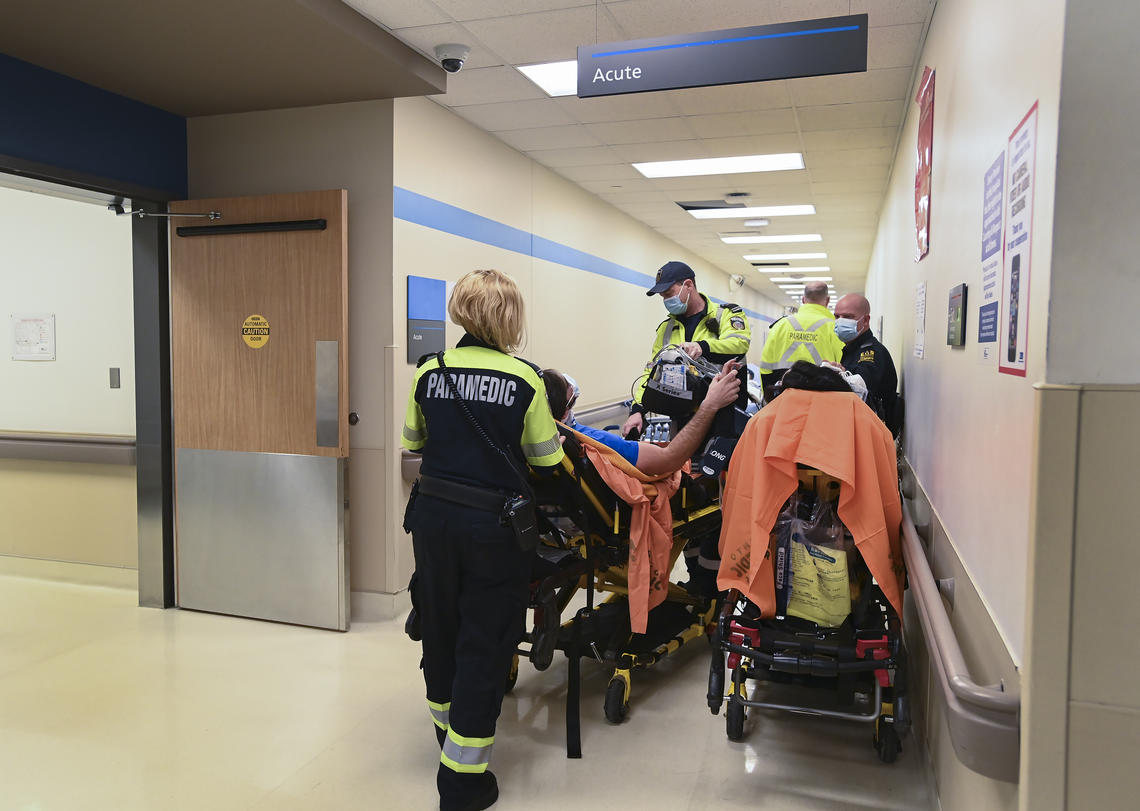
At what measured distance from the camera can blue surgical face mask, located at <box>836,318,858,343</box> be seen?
15.3 feet

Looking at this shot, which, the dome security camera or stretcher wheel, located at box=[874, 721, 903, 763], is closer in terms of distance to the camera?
stretcher wheel, located at box=[874, 721, 903, 763]

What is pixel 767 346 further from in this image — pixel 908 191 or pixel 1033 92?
pixel 1033 92

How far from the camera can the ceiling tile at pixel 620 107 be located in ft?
15.8

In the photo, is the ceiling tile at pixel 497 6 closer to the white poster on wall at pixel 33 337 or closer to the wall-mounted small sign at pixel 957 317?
the wall-mounted small sign at pixel 957 317

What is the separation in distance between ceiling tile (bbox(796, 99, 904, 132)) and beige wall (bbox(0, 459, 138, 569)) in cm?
470

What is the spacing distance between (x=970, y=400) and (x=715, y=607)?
5.84 feet

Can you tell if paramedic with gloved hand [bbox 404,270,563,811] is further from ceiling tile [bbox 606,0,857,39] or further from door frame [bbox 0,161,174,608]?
door frame [bbox 0,161,174,608]

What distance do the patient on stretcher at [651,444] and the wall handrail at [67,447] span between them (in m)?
3.15

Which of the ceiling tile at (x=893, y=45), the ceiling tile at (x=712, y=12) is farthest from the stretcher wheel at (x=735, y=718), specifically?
the ceiling tile at (x=893, y=45)

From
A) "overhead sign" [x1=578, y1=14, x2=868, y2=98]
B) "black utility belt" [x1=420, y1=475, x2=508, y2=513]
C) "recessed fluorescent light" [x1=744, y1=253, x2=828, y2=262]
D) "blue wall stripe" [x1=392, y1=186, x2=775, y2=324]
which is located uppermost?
"recessed fluorescent light" [x1=744, y1=253, x2=828, y2=262]

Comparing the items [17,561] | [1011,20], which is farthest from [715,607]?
[17,561]

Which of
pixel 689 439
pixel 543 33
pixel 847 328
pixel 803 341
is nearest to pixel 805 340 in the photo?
pixel 803 341

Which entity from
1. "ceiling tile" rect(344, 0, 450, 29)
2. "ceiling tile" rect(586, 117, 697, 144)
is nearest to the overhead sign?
"ceiling tile" rect(344, 0, 450, 29)

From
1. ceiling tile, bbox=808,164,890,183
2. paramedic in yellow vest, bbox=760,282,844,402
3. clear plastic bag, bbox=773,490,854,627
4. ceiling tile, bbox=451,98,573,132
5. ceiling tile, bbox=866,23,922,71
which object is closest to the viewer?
clear plastic bag, bbox=773,490,854,627
